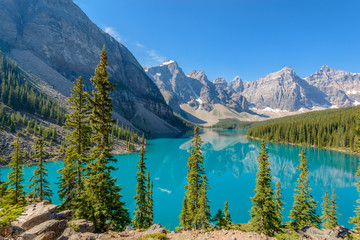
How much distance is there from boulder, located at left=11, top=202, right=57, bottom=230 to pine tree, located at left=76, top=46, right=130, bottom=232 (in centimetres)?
236

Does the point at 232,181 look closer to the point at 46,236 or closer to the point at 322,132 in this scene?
the point at 46,236

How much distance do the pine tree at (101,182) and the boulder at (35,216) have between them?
2360mm

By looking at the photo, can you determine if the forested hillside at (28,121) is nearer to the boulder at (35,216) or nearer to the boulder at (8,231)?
the boulder at (35,216)

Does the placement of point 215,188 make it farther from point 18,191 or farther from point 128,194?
point 18,191

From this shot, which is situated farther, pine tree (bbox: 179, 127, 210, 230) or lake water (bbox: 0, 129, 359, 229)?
lake water (bbox: 0, 129, 359, 229)

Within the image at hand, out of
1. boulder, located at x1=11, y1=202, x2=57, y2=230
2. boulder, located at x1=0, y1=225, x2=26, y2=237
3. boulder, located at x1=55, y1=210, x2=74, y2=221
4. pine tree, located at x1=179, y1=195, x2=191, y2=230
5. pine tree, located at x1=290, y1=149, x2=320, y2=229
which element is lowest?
pine tree, located at x1=179, y1=195, x2=191, y2=230

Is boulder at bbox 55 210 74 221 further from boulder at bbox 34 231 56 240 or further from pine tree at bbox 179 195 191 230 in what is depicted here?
pine tree at bbox 179 195 191 230

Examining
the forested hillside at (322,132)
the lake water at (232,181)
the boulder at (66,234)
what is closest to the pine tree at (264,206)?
the lake water at (232,181)

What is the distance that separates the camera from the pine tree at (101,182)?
12.9 meters

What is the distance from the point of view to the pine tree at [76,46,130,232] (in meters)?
12.9

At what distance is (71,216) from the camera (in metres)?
12.8

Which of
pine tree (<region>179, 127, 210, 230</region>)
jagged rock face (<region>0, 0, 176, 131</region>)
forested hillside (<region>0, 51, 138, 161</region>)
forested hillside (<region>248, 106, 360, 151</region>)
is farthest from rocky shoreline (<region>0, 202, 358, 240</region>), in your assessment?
jagged rock face (<region>0, 0, 176, 131</region>)

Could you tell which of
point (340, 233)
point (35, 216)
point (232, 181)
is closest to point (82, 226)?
point (35, 216)

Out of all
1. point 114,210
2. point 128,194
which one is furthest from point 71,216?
point 128,194
